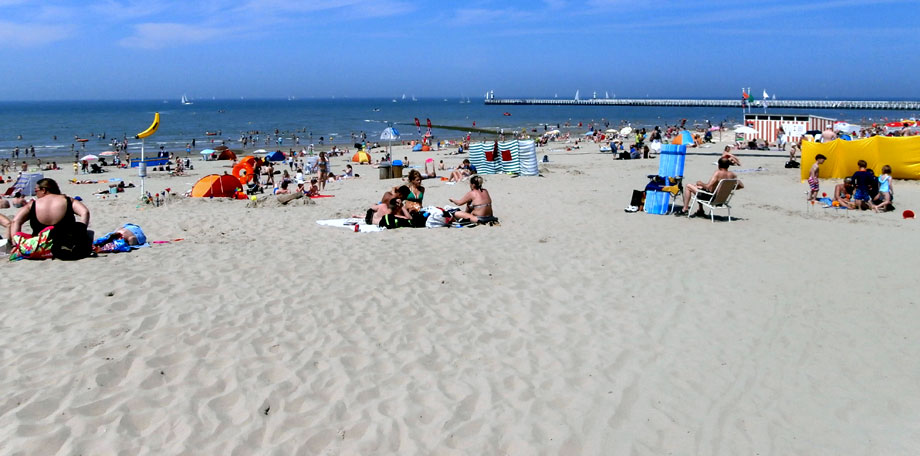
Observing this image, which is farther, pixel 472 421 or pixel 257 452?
pixel 472 421

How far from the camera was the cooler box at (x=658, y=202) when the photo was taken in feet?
31.7

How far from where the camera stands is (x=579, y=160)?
21.5 meters

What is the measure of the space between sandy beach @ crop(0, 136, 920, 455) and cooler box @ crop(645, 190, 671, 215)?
5.80ft

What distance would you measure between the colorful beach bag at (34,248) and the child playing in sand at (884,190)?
424 inches

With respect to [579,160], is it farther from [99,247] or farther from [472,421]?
[472,421]

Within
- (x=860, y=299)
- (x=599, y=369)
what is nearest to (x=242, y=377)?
(x=599, y=369)

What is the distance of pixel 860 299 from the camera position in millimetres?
5484

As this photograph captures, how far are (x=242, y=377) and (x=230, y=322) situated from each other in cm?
90

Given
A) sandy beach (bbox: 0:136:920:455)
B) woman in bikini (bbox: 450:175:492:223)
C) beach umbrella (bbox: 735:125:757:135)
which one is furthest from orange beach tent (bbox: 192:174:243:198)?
beach umbrella (bbox: 735:125:757:135)

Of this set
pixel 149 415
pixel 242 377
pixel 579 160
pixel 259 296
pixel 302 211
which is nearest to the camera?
pixel 149 415

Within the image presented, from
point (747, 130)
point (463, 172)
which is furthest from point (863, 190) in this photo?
point (747, 130)

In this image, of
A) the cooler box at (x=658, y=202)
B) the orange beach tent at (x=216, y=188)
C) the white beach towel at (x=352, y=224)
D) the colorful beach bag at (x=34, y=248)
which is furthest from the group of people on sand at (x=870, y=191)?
the orange beach tent at (x=216, y=188)

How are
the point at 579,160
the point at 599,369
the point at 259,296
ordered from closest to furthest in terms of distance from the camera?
the point at 599,369 < the point at 259,296 < the point at 579,160

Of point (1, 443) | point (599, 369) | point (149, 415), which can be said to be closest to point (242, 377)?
point (149, 415)
